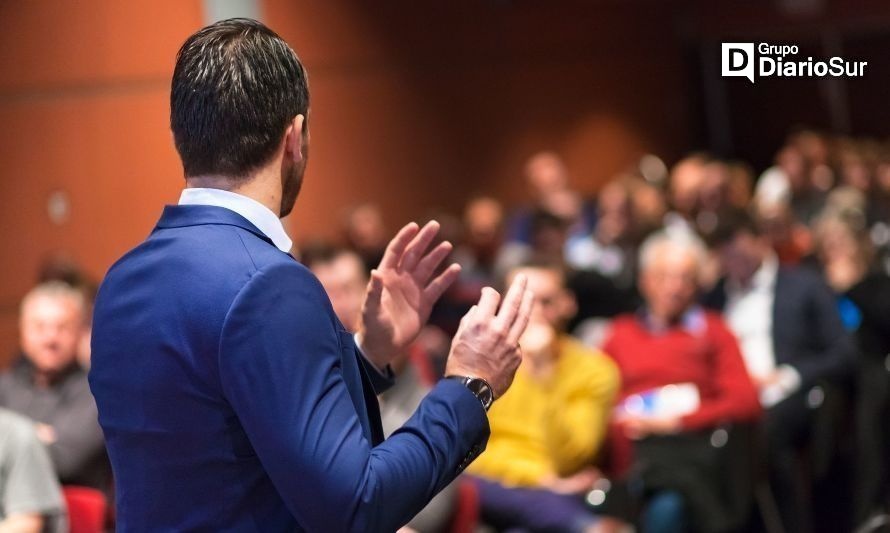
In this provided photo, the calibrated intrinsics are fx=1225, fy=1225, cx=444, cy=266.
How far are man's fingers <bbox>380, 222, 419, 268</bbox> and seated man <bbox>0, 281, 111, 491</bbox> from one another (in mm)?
2086

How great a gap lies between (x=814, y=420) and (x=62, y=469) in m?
2.67

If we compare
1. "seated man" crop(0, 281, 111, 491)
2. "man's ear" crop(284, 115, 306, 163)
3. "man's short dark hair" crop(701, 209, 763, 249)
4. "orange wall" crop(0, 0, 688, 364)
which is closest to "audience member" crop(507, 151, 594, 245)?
"orange wall" crop(0, 0, 688, 364)

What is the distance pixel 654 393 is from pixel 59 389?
197 centimetres

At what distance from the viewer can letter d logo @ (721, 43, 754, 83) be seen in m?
2.93

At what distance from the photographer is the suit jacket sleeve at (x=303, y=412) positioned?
1224mm

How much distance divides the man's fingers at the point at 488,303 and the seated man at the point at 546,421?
7.30ft

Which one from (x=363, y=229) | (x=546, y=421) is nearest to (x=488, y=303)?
(x=546, y=421)

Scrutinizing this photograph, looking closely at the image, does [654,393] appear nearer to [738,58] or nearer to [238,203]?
[738,58]

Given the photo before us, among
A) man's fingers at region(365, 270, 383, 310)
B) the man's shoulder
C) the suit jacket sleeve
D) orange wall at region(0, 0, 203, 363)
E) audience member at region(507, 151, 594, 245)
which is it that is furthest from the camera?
audience member at region(507, 151, 594, 245)

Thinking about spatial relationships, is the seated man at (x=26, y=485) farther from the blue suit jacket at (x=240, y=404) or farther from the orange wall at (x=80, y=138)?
the orange wall at (x=80, y=138)

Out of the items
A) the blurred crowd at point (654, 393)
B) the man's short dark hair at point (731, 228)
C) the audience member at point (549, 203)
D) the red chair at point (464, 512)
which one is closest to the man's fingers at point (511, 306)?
the blurred crowd at point (654, 393)

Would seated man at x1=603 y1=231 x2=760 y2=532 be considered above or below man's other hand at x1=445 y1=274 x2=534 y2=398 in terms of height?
below

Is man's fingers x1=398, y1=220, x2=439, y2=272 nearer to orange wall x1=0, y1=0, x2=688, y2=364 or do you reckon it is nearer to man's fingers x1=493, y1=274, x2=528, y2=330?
man's fingers x1=493, y1=274, x2=528, y2=330

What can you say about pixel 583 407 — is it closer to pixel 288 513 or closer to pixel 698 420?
pixel 698 420
